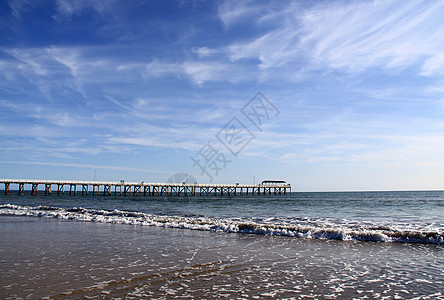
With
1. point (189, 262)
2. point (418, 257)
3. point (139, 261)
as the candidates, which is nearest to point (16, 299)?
point (139, 261)

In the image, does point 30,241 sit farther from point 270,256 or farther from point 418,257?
point 418,257

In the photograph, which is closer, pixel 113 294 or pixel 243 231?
pixel 113 294

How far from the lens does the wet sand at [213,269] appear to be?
5184mm

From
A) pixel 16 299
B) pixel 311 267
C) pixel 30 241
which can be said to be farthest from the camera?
pixel 30 241

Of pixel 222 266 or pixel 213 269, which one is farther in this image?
pixel 222 266

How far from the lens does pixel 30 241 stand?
384 inches

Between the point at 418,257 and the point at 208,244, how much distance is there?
5853 millimetres

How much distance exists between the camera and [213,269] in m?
6.62

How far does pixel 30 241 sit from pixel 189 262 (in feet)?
18.9

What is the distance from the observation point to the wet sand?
17.0 ft

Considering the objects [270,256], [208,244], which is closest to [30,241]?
[208,244]

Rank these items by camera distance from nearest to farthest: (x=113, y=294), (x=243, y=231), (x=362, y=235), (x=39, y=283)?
1. (x=113, y=294)
2. (x=39, y=283)
3. (x=362, y=235)
4. (x=243, y=231)

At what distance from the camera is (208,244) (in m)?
9.89

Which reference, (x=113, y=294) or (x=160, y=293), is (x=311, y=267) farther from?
(x=113, y=294)
